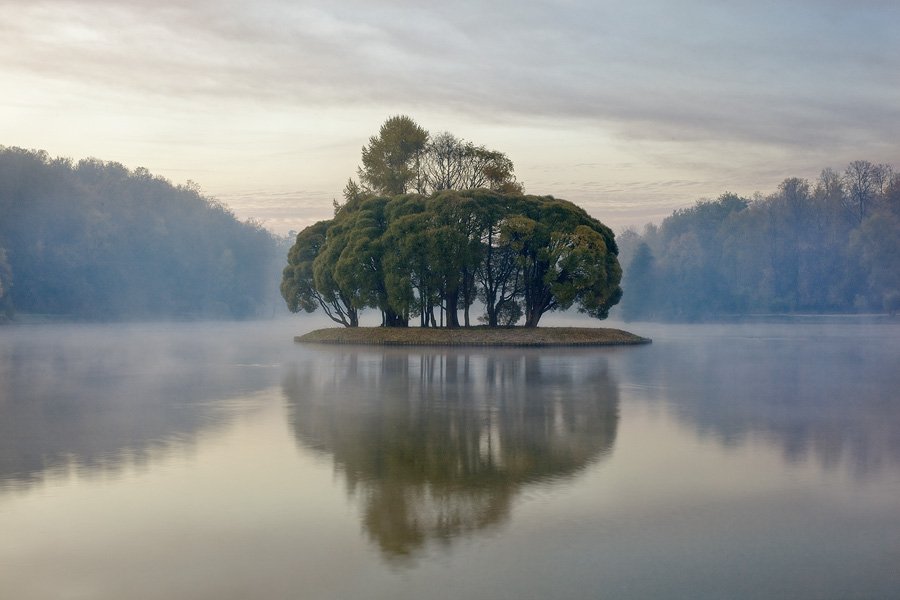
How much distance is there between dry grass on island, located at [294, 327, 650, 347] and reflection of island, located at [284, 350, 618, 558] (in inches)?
652

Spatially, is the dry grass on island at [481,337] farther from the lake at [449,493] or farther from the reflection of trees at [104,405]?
the lake at [449,493]

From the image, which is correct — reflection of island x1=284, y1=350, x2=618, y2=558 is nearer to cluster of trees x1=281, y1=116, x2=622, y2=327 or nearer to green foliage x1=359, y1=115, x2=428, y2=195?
cluster of trees x1=281, y1=116, x2=622, y2=327

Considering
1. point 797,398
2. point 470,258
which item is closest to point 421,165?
point 470,258

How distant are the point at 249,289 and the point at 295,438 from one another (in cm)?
11211

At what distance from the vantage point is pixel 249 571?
7.07m

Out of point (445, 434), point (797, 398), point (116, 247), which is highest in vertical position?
point (116, 247)

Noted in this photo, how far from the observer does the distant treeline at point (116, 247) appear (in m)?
84.5

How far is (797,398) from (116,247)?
9087 centimetres

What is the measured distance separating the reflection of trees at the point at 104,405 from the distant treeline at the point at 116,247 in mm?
48802

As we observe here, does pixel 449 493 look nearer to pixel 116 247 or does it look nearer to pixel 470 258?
pixel 470 258

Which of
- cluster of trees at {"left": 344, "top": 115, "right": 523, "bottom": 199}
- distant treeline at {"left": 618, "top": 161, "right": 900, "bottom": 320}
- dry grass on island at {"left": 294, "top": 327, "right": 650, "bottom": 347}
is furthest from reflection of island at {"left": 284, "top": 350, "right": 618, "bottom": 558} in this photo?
distant treeline at {"left": 618, "top": 161, "right": 900, "bottom": 320}

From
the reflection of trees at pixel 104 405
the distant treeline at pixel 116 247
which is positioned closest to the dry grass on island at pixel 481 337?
the reflection of trees at pixel 104 405

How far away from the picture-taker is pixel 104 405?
19.0 metres

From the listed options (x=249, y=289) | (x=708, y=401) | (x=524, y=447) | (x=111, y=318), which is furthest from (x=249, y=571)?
(x=249, y=289)
